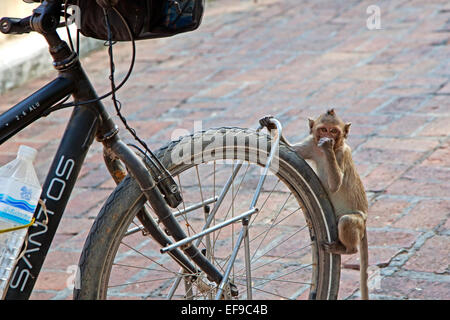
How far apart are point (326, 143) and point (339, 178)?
0.11m

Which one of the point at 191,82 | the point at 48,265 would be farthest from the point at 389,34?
the point at 48,265

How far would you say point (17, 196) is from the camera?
6.84 feet

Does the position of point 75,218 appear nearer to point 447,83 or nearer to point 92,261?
point 92,261

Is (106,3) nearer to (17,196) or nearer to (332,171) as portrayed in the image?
(17,196)

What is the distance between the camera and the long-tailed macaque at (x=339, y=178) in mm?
2312

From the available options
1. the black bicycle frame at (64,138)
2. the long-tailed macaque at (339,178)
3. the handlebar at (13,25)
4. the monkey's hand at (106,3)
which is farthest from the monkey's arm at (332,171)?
the handlebar at (13,25)

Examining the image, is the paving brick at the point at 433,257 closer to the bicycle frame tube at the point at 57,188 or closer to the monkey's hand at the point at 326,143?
the monkey's hand at the point at 326,143

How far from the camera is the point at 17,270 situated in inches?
81.1

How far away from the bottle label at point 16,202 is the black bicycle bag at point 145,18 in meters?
0.46

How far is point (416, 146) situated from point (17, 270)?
8.71 feet

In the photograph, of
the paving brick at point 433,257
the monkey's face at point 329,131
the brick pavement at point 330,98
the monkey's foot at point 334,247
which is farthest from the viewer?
the brick pavement at point 330,98

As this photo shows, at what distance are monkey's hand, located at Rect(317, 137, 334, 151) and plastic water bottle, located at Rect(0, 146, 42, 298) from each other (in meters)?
0.84

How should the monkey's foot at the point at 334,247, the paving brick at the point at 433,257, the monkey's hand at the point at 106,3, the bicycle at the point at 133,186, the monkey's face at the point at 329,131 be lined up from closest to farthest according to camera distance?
1. the monkey's hand at the point at 106,3
2. the bicycle at the point at 133,186
3. the monkey's foot at the point at 334,247
4. the monkey's face at the point at 329,131
5. the paving brick at the point at 433,257

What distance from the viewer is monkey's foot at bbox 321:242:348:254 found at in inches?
90.7
